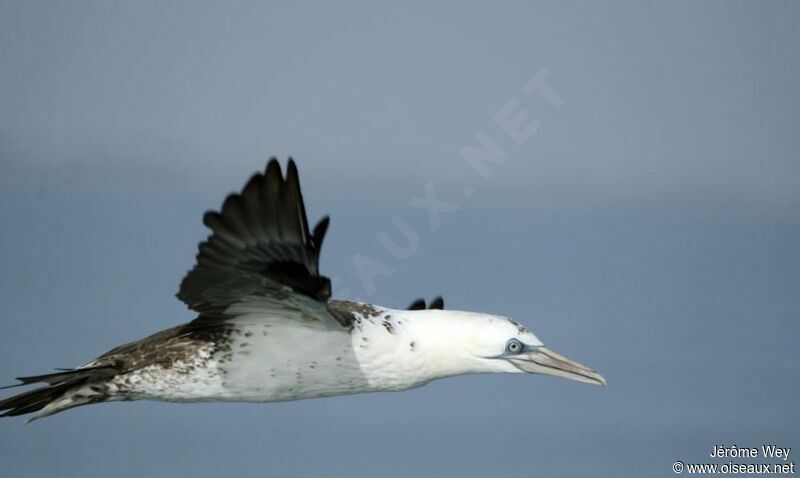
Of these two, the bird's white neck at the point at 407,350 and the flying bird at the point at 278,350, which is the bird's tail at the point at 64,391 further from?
Result: the bird's white neck at the point at 407,350

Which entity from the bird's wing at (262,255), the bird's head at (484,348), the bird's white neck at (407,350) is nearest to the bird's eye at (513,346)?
the bird's head at (484,348)

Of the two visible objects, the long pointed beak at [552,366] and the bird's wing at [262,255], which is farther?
the long pointed beak at [552,366]

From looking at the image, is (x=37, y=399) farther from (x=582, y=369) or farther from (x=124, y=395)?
(x=582, y=369)

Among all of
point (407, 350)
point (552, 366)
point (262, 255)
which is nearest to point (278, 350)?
point (407, 350)

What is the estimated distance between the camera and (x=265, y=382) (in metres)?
12.7

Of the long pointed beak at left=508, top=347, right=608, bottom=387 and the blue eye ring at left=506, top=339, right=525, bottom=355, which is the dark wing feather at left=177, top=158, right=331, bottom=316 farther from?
the long pointed beak at left=508, top=347, right=608, bottom=387

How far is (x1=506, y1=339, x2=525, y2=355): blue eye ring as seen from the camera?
13289 millimetres

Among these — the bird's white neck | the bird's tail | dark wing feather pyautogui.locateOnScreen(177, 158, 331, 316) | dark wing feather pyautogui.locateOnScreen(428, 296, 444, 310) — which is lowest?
the bird's tail

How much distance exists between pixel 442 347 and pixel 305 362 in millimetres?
1329

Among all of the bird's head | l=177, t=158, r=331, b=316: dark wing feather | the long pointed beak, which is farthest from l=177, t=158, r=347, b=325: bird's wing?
the long pointed beak

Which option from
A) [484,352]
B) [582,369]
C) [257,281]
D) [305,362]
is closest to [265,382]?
[305,362]

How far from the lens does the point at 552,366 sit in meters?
13.6

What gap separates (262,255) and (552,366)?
3.49 m

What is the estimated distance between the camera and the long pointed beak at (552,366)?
13.4m
